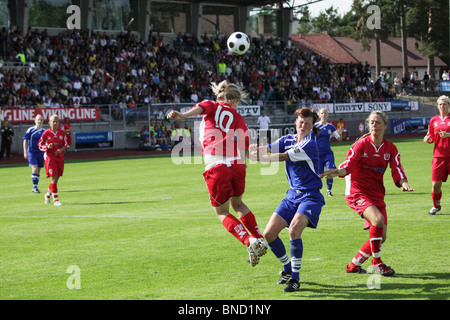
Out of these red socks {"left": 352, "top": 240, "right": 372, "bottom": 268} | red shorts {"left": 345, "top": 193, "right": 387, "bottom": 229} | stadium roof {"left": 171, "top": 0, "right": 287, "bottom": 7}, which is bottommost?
red socks {"left": 352, "top": 240, "right": 372, "bottom": 268}

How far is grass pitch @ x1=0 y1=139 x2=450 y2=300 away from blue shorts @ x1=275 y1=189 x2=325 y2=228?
2.60ft

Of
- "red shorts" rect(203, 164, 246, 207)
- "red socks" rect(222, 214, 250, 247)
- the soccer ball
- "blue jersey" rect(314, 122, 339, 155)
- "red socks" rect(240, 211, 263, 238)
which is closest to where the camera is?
"red socks" rect(222, 214, 250, 247)

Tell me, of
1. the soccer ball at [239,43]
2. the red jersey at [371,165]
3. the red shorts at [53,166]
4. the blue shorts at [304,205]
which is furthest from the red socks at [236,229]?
the soccer ball at [239,43]

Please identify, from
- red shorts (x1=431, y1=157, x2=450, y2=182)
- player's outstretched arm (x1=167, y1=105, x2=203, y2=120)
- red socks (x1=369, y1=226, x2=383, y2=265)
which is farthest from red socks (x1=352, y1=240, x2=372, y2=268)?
red shorts (x1=431, y1=157, x2=450, y2=182)

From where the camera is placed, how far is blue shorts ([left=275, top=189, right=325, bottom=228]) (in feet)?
22.9

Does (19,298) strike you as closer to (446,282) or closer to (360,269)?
(360,269)

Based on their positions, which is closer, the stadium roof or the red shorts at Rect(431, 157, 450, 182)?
the red shorts at Rect(431, 157, 450, 182)

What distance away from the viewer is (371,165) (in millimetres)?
7723

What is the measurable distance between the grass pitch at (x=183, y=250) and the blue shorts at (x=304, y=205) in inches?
31.2

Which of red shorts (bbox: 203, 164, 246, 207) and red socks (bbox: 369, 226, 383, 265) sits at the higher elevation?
red shorts (bbox: 203, 164, 246, 207)

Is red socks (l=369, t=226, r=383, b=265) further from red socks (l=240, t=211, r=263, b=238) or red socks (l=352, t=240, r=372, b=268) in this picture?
red socks (l=240, t=211, r=263, b=238)

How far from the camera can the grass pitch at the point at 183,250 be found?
688cm
